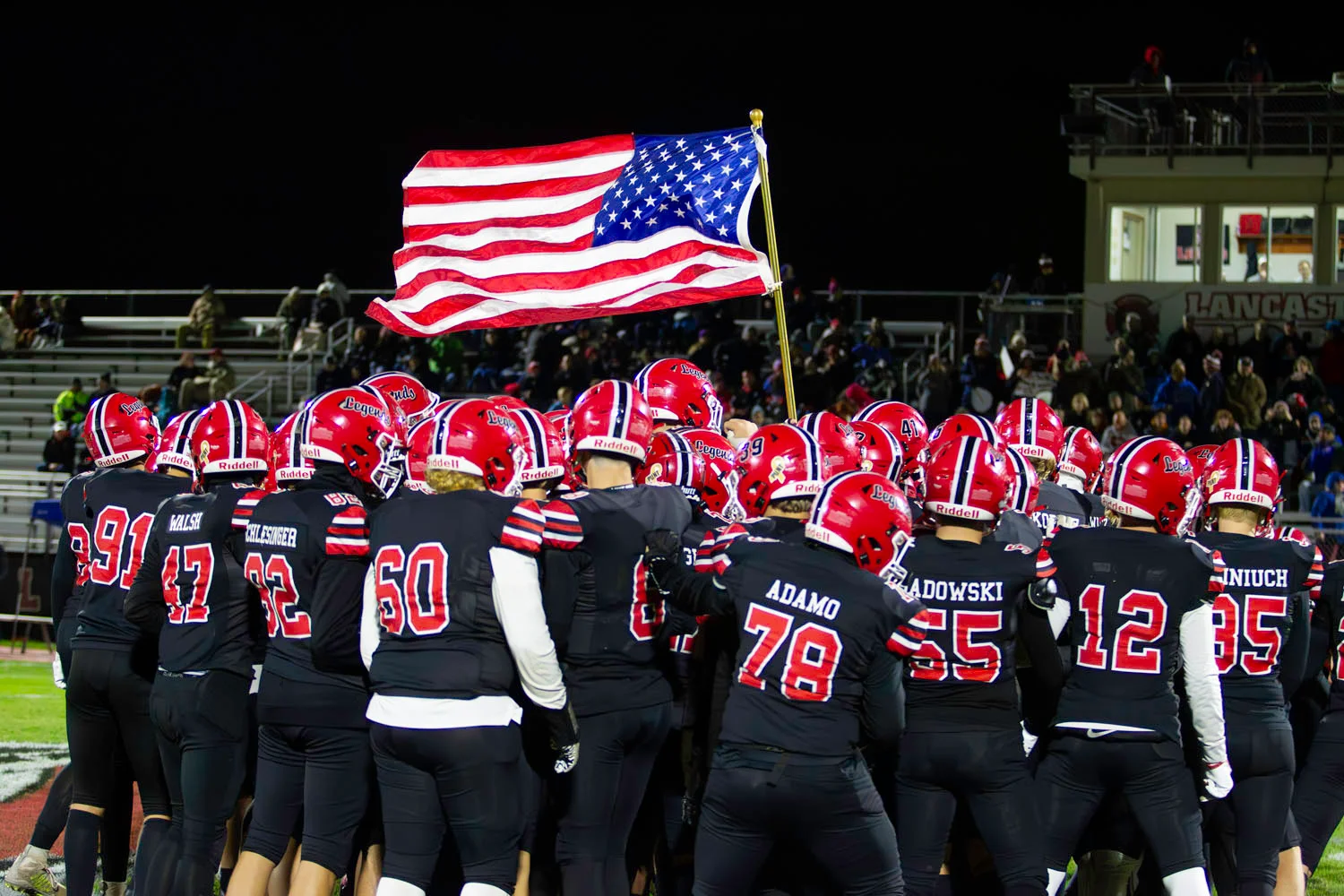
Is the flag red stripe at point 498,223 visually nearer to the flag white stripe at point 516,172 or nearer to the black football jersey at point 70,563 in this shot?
the flag white stripe at point 516,172

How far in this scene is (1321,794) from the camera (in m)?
6.47

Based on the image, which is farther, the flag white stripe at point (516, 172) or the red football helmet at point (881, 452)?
the flag white stripe at point (516, 172)

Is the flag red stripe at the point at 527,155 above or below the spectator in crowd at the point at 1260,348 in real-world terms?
above

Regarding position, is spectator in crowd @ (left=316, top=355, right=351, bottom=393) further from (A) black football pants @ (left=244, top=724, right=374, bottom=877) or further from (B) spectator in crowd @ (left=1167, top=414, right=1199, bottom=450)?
(A) black football pants @ (left=244, top=724, right=374, bottom=877)

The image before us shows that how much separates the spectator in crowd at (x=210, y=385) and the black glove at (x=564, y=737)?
15.9 meters

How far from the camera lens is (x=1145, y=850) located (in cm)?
593

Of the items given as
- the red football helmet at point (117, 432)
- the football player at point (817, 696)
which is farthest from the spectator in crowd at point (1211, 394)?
the football player at point (817, 696)

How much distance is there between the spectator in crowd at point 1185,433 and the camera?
15.0 meters

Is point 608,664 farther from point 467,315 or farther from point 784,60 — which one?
point 784,60

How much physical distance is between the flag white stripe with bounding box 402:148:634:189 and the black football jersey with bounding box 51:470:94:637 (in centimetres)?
290

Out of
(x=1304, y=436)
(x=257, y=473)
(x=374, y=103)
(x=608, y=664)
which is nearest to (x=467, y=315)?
(x=257, y=473)

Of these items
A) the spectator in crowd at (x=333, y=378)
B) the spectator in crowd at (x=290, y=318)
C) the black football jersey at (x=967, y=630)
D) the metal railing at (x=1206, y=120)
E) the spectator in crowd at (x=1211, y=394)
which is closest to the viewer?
the black football jersey at (x=967, y=630)

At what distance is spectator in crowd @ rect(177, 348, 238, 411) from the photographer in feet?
67.7

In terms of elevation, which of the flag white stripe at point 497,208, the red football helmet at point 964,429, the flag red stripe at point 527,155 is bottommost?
the red football helmet at point 964,429
